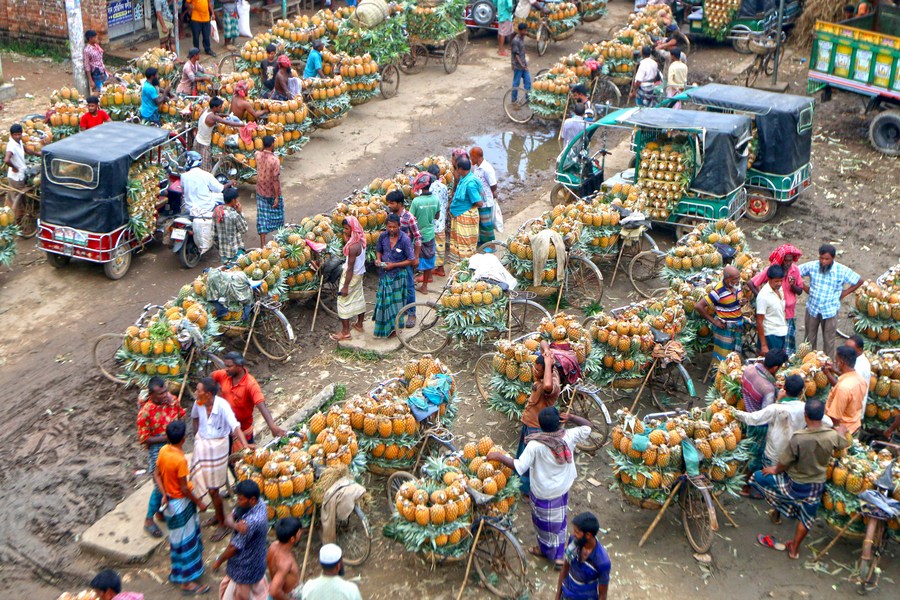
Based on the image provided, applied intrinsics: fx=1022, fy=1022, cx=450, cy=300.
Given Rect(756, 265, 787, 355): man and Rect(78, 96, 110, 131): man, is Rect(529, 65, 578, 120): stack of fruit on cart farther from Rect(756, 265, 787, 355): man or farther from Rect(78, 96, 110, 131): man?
Rect(756, 265, 787, 355): man

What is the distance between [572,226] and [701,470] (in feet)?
14.9

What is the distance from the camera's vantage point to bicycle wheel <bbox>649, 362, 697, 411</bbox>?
1104cm

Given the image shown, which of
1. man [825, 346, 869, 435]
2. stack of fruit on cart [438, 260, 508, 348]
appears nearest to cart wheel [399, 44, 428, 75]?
stack of fruit on cart [438, 260, 508, 348]

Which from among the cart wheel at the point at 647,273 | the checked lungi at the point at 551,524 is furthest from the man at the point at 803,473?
the cart wheel at the point at 647,273

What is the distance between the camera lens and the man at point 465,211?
43.2 feet

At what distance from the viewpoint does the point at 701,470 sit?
29.9ft

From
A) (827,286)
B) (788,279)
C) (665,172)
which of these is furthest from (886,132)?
(788,279)

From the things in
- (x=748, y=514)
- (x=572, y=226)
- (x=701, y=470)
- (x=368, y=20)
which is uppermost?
(x=368, y=20)

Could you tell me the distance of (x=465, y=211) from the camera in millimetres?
13297

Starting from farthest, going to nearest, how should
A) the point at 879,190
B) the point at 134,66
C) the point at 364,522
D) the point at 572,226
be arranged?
→ the point at 134,66, the point at 879,190, the point at 572,226, the point at 364,522

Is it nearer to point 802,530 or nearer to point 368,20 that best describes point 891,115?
point 368,20

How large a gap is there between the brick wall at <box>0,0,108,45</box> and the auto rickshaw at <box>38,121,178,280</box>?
8.46 metres

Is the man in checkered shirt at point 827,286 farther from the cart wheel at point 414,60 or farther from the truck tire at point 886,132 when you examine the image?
A: the cart wheel at point 414,60

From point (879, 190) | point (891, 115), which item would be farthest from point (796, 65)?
point (879, 190)
